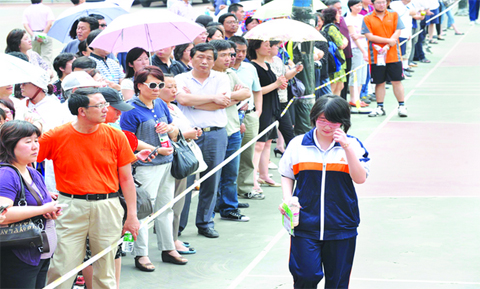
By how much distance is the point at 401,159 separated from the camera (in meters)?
11.1

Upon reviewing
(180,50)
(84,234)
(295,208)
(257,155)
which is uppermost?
(180,50)

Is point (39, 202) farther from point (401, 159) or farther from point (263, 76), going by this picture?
point (401, 159)

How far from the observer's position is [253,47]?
9.30 m

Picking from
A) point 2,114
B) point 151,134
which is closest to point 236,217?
point 151,134

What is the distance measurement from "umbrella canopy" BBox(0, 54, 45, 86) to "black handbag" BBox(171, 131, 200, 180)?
1.54 m

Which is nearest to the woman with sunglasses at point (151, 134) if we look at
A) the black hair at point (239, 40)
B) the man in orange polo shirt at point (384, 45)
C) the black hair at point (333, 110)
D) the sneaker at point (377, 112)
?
the black hair at point (333, 110)

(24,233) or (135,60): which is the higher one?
(135,60)

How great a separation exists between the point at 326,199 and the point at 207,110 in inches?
123

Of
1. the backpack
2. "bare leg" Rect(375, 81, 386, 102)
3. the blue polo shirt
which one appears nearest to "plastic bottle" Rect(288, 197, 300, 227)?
the blue polo shirt

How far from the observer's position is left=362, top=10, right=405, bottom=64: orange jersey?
44.7 ft

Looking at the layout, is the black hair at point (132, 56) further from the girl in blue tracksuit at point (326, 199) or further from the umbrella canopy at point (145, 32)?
the girl in blue tracksuit at point (326, 199)

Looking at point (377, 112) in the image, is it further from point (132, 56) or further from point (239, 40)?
point (132, 56)

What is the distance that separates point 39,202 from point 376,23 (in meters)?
10.2

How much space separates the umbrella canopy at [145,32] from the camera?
7.81 metres
